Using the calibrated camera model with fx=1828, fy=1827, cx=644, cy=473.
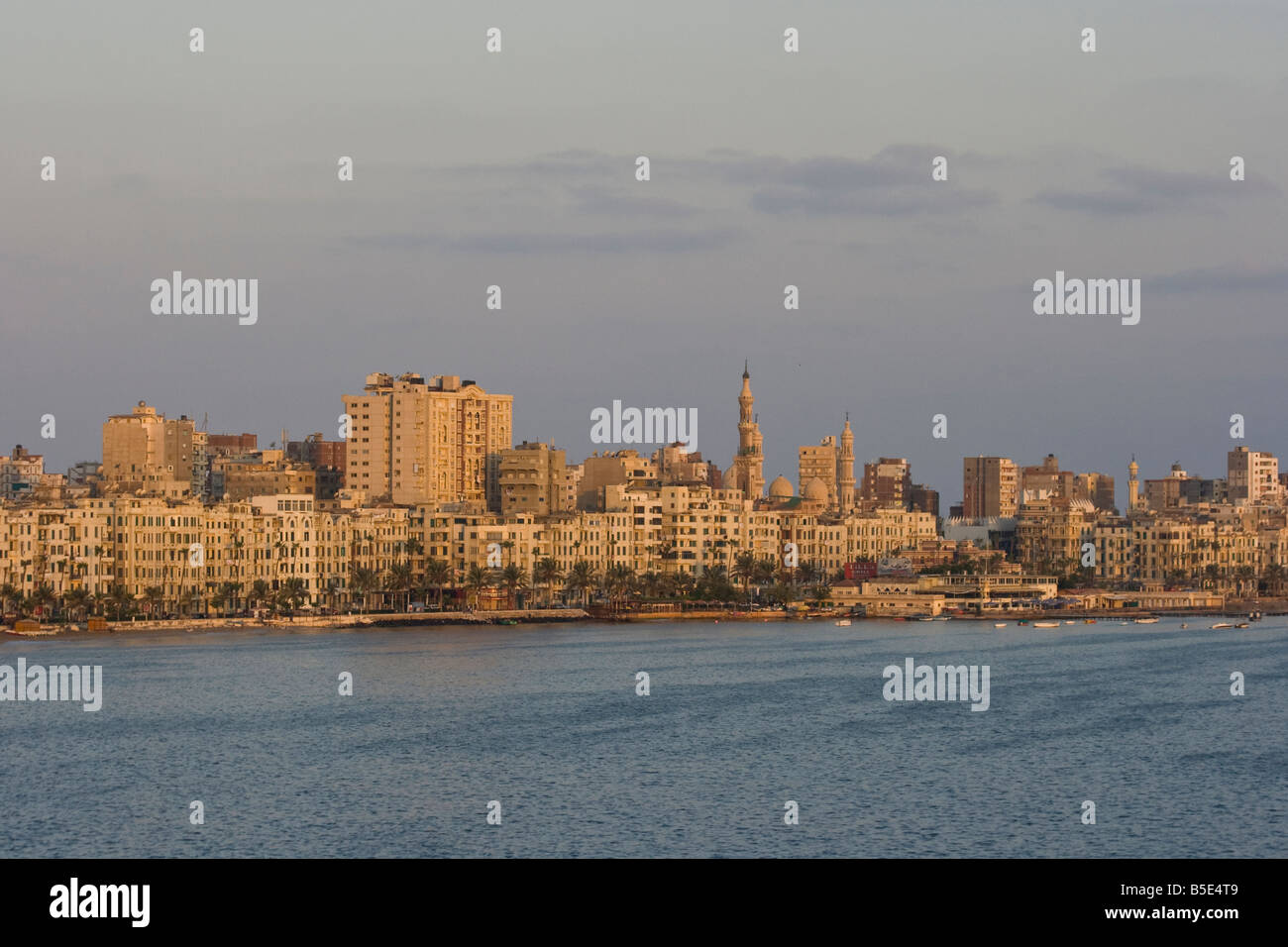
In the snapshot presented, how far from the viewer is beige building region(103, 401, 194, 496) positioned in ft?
511

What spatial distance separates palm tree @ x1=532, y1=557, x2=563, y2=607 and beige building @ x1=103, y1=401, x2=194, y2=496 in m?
33.2

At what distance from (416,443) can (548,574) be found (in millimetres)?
30466

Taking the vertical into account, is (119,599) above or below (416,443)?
below

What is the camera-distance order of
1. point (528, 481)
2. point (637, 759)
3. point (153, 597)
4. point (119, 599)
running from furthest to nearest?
point (528, 481), point (153, 597), point (119, 599), point (637, 759)

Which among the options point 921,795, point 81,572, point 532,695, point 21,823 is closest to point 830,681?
point 532,695

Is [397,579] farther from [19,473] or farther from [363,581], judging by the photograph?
[19,473]

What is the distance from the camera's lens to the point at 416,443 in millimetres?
161500

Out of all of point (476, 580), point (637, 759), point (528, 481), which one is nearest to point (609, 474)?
point (528, 481)

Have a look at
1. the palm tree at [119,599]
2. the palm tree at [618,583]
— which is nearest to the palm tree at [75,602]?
the palm tree at [119,599]

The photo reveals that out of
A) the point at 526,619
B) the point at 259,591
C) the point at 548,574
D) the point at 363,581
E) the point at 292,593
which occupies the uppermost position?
the point at 548,574

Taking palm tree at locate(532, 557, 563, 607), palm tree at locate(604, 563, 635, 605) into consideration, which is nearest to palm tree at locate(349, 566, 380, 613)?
palm tree at locate(532, 557, 563, 607)

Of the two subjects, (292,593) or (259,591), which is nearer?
(292,593)
